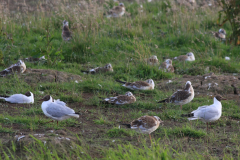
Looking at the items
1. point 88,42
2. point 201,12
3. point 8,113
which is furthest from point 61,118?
point 201,12

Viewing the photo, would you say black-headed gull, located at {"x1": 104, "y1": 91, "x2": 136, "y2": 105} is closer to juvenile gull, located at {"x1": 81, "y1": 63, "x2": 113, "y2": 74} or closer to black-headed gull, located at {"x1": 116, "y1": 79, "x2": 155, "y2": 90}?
black-headed gull, located at {"x1": 116, "y1": 79, "x2": 155, "y2": 90}

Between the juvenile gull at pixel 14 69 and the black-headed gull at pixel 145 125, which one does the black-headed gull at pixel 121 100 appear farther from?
the juvenile gull at pixel 14 69

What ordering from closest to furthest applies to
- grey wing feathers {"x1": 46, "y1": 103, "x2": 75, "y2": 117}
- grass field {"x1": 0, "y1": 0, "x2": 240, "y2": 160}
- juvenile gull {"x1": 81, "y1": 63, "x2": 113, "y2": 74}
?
grass field {"x1": 0, "y1": 0, "x2": 240, "y2": 160} < grey wing feathers {"x1": 46, "y1": 103, "x2": 75, "y2": 117} < juvenile gull {"x1": 81, "y1": 63, "x2": 113, "y2": 74}

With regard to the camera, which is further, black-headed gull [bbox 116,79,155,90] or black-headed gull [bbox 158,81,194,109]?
black-headed gull [bbox 116,79,155,90]

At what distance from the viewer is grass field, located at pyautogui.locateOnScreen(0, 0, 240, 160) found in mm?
4882

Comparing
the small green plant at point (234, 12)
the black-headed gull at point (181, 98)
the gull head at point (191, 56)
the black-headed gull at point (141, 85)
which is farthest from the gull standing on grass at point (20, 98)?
the small green plant at point (234, 12)

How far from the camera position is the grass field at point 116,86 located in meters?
4.88

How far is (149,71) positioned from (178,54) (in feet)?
8.80

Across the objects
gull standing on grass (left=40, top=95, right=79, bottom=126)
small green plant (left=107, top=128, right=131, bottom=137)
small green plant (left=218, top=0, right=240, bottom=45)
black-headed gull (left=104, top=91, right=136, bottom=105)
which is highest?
small green plant (left=218, top=0, right=240, bottom=45)

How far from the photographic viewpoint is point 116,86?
9.08 metres

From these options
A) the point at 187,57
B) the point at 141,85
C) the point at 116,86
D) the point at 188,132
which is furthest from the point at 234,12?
the point at 188,132

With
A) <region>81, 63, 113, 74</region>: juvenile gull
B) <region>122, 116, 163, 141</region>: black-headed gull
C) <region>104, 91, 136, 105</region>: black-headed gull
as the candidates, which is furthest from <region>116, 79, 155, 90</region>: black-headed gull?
<region>122, 116, 163, 141</region>: black-headed gull

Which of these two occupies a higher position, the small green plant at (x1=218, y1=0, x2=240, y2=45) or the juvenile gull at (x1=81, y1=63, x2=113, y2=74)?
the small green plant at (x1=218, y1=0, x2=240, y2=45)

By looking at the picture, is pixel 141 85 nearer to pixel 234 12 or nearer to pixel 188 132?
pixel 188 132
